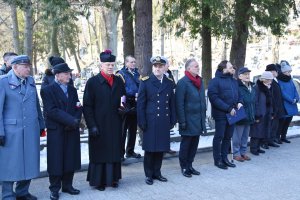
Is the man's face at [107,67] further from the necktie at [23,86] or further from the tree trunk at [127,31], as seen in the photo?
the tree trunk at [127,31]

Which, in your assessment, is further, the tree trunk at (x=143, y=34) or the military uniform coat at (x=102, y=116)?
the tree trunk at (x=143, y=34)

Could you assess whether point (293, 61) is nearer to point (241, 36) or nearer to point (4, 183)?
point (241, 36)

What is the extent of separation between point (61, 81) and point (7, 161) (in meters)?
1.34

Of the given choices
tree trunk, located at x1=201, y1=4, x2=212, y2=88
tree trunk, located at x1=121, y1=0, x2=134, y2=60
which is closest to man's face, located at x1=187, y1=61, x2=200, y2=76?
tree trunk, located at x1=121, y1=0, x2=134, y2=60

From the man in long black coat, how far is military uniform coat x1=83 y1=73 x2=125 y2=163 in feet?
0.83

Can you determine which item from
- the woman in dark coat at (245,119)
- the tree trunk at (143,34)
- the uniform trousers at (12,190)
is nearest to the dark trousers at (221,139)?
the woman in dark coat at (245,119)

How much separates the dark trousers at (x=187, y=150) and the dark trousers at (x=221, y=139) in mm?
608

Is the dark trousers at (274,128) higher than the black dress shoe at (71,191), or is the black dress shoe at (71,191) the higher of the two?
the dark trousers at (274,128)

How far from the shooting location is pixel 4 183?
553 centimetres

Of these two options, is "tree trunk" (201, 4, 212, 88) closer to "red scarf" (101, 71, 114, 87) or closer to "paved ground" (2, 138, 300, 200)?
"paved ground" (2, 138, 300, 200)

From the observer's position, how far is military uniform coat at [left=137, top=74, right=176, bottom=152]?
256 inches

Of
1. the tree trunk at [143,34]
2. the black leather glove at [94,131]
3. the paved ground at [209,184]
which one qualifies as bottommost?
the paved ground at [209,184]

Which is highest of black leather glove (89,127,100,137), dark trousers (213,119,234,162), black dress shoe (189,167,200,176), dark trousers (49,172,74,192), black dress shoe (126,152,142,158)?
black leather glove (89,127,100,137)

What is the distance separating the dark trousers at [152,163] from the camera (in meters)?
6.69
